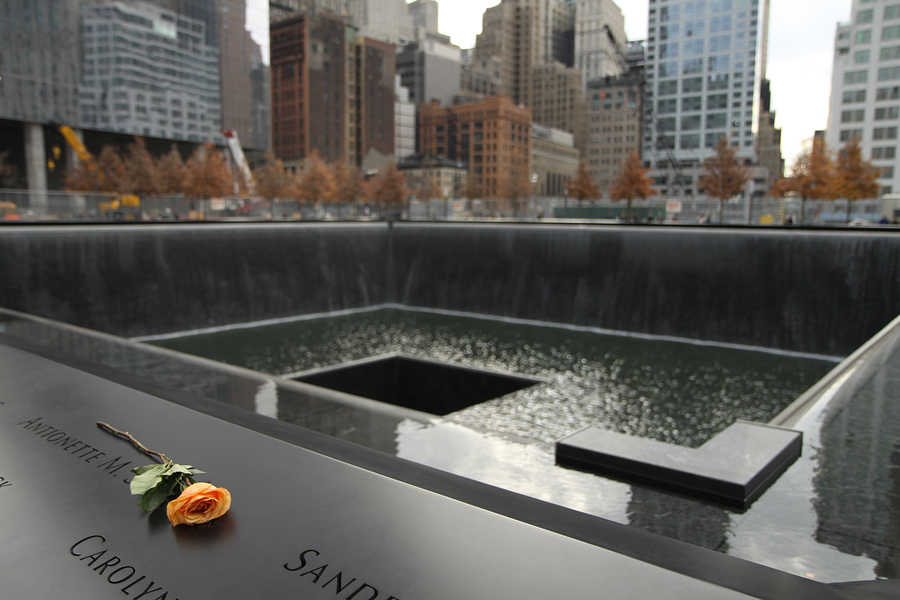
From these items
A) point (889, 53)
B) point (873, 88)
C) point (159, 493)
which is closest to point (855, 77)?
point (873, 88)

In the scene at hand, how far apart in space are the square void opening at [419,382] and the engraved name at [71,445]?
527 centimetres

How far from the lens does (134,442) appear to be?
220cm

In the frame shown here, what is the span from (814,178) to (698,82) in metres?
83.2

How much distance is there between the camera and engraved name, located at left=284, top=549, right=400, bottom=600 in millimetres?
1438

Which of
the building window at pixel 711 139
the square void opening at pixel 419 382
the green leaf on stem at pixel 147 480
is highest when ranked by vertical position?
the building window at pixel 711 139

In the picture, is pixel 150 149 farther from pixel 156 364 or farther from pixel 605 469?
pixel 605 469

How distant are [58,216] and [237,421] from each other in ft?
69.0

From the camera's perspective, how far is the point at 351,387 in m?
8.62

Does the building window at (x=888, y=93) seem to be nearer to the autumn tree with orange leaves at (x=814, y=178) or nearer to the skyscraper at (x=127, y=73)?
the autumn tree with orange leaves at (x=814, y=178)

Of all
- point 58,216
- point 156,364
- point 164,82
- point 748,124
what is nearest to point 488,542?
point 156,364

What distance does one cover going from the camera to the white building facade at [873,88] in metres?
57.9

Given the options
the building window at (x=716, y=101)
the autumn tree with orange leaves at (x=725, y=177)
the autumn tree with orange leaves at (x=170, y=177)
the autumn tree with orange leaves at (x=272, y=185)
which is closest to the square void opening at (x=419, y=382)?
the autumn tree with orange leaves at (x=725, y=177)

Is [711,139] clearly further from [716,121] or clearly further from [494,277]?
[494,277]

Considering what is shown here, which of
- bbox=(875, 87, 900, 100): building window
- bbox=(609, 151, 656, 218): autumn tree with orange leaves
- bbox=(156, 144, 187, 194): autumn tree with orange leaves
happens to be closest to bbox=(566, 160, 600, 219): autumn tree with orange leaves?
bbox=(609, 151, 656, 218): autumn tree with orange leaves
